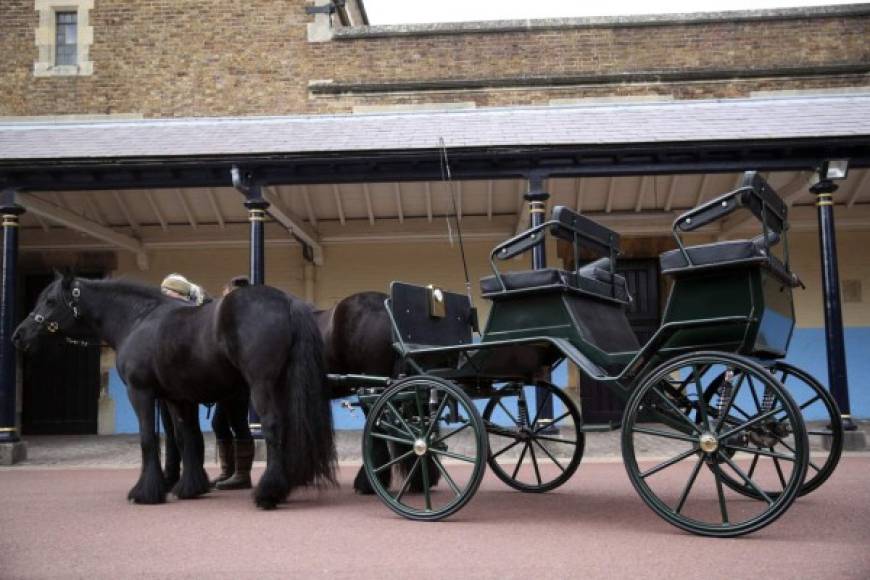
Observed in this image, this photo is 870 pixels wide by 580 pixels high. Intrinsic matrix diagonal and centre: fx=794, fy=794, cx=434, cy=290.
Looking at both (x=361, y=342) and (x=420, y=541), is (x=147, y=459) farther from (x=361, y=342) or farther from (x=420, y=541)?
(x=420, y=541)

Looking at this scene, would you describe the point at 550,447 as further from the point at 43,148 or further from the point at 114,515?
the point at 43,148

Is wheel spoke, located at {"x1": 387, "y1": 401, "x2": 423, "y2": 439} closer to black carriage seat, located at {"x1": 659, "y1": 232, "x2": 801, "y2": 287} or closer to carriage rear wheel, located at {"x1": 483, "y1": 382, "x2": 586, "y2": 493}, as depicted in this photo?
carriage rear wheel, located at {"x1": 483, "y1": 382, "x2": 586, "y2": 493}

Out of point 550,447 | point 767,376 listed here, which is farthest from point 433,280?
point 767,376

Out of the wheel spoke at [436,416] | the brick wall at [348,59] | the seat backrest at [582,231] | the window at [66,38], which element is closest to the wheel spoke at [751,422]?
the seat backrest at [582,231]

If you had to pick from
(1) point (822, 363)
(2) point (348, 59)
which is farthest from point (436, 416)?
(2) point (348, 59)

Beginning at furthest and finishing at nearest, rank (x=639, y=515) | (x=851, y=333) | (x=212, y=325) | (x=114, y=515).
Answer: (x=851, y=333) < (x=212, y=325) < (x=114, y=515) < (x=639, y=515)

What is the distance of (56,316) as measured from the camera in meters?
6.02

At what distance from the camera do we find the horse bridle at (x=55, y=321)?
6016mm

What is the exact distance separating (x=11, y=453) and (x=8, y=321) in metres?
1.50

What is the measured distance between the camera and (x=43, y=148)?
10102mm

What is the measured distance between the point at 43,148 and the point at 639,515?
881 cm

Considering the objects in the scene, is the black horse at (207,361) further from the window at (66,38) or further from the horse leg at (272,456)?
the window at (66,38)

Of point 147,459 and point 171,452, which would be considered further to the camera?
point 171,452

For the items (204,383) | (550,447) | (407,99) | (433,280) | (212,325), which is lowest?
(550,447)
